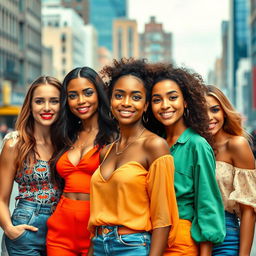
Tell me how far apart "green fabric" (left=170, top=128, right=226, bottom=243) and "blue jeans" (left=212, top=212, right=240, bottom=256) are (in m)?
0.29

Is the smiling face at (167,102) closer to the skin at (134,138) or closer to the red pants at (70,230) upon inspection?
the skin at (134,138)

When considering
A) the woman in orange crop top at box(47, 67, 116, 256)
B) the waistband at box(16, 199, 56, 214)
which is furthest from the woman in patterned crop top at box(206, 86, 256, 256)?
the waistband at box(16, 199, 56, 214)

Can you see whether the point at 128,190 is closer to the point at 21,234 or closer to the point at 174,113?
the point at 174,113

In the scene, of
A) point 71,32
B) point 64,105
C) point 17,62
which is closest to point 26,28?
point 17,62

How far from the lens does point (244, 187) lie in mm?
4734

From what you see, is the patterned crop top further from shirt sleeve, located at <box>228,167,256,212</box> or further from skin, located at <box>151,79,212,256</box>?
shirt sleeve, located at <box>228,167,256,212</box>

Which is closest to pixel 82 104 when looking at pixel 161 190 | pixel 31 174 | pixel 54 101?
pixel 54 101

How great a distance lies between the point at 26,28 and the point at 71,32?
6512 cm

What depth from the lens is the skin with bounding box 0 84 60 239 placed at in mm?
5172

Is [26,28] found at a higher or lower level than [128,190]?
higher

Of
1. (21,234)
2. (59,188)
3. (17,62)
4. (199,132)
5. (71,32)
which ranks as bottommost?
(21,234)

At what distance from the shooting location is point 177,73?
4438 millimetres

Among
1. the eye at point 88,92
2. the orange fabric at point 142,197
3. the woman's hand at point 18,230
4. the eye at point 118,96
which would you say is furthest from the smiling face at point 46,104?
the orange fabric at point 142,197

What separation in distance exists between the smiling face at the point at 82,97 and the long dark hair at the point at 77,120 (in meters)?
0.03
